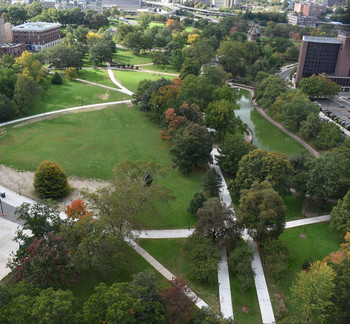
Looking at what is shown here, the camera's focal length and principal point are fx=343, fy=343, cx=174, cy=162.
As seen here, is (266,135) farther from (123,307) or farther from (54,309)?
(54,309)

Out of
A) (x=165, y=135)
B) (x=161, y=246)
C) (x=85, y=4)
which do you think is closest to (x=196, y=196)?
(x=161, y=246)

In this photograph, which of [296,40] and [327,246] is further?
[296,40]

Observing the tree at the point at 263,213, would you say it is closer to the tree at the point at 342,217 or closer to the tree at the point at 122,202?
the tree at the point at 342,217

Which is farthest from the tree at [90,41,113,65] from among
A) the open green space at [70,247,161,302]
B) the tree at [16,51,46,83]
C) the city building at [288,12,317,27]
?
the city building at [288,12,317,27]

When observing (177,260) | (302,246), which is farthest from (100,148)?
(302,246)

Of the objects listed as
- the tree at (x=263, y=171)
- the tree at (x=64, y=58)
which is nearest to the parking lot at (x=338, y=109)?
the tree at (x=263, y=171)

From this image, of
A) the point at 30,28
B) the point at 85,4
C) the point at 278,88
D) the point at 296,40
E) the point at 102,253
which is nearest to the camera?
the point at 102,253

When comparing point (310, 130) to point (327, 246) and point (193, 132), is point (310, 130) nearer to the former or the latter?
point (193, 132)

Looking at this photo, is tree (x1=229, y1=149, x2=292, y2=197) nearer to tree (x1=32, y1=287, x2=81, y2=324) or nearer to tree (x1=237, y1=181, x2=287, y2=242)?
tree (x1=237, y1=181, x2=287, y2=242)
